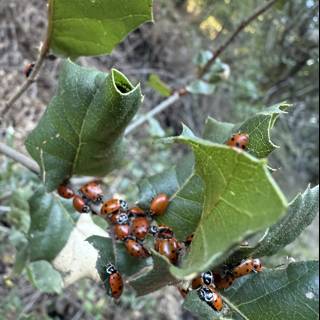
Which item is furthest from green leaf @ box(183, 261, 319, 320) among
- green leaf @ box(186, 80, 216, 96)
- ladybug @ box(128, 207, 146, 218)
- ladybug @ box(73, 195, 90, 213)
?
green leaf @ box(186, 80, 216, 96)

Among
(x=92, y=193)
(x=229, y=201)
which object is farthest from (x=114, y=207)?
(x=229, y=201)

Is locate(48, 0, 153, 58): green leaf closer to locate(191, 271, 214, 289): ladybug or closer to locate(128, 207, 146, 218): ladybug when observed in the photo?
locate(128, 207, 146, 218): ladybug

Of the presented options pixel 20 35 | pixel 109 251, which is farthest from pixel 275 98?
pixel 109 251

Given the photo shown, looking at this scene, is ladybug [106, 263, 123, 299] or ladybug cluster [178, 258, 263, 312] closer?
ladybug cluster [178, 258, 263, 312]

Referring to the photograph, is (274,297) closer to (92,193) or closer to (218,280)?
(218,280)

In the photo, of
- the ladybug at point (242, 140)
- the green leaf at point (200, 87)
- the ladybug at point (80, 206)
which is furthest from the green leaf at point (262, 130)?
the green leaf at point (200, 87)

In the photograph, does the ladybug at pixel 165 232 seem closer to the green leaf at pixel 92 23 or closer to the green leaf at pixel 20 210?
the green leaf at pixel 92 23

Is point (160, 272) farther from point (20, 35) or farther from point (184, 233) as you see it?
point (20, 35)
